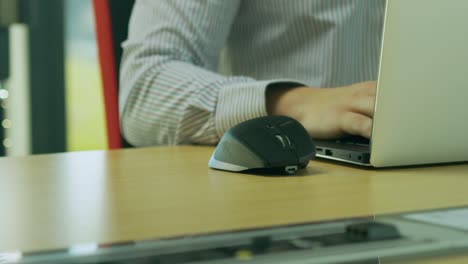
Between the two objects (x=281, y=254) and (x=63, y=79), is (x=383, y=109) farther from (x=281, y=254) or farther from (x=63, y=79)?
(x=63, y=79)

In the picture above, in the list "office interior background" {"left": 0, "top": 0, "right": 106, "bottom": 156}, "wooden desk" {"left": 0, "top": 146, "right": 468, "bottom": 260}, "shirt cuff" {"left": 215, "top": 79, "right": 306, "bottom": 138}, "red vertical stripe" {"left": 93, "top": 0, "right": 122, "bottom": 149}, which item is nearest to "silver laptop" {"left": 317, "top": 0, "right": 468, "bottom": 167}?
"wooden desk" {"left": 0, "top": 146, "right": 468, "bottom": 260}

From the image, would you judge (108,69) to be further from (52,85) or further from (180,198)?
(52,85)

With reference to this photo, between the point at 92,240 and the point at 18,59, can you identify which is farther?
the point at 18,59

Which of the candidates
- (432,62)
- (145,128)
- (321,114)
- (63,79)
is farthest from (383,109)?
(63,79)

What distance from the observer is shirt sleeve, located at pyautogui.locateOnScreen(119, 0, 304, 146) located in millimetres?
790

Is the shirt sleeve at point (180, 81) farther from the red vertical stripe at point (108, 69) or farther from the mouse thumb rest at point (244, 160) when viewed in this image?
the mouse thumb rest at point (244, 160)

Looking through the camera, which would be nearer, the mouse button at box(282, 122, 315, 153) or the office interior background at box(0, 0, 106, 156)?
the mouse button at box(282, 122, 315, 153)

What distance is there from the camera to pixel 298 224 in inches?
12.4

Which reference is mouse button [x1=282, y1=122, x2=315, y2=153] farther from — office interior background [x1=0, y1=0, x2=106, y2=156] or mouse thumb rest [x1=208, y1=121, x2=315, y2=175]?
office interior background [x1=0, y1=0, x2=106, y2=156]

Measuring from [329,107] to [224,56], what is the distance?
592 mm

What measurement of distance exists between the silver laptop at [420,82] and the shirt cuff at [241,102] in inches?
9.3

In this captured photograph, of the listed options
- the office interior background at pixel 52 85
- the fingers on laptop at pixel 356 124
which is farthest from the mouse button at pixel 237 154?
the office interior background at pixel 52 85

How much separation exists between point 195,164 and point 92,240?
0.30 metres

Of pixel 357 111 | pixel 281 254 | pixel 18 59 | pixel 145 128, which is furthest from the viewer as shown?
pixel 18 59
